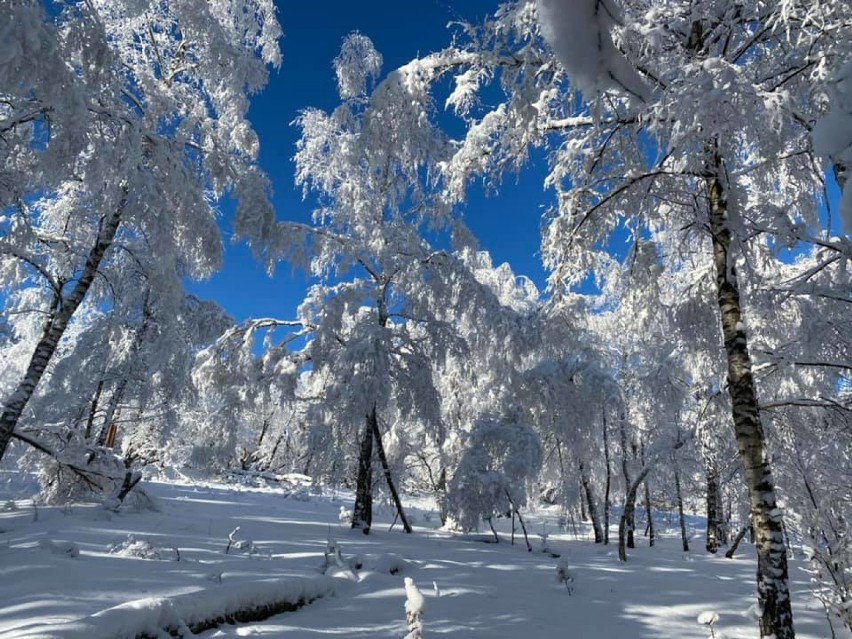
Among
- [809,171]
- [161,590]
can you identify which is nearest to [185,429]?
[161,590]

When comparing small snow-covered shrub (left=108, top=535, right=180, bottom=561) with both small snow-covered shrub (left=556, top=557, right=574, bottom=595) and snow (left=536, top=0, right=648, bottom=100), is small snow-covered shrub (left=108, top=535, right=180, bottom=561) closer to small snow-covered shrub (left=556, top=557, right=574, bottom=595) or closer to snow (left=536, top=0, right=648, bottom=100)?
small snow-covered shrub (left=556, top=557, right=574, bottom=595)

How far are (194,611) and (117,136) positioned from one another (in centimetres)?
457

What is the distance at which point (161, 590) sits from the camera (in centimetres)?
408

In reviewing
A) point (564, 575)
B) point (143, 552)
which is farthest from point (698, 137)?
point (143, 552)

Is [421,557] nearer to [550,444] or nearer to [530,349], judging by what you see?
[530,349]

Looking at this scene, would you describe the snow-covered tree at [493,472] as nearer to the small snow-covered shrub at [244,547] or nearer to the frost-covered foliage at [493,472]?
the frost-covered foliage at [493,472]

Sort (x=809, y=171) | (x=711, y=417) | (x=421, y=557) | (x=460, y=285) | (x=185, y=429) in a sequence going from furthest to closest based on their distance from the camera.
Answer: (x=185, y=429) → (x=460, y=285) → (x=421, y=557) → (x=711, y=417) → (x=809, y=171)

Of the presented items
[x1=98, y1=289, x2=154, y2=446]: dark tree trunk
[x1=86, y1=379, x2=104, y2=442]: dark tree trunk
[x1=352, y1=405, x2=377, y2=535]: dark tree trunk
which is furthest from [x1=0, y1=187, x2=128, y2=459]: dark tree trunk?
[x1=352, y1=405, x2=377, y2=535]: dark tree trunk

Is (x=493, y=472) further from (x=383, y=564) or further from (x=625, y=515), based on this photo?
(x=383, y=564)

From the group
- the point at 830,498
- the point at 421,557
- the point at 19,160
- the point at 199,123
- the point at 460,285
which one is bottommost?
the point at 421,557

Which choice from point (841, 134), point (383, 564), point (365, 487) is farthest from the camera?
point (365, 487)

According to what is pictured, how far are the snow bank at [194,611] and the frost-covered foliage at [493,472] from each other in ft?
19.5

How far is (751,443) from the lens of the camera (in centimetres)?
434

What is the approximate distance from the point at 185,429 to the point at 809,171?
19750mm
